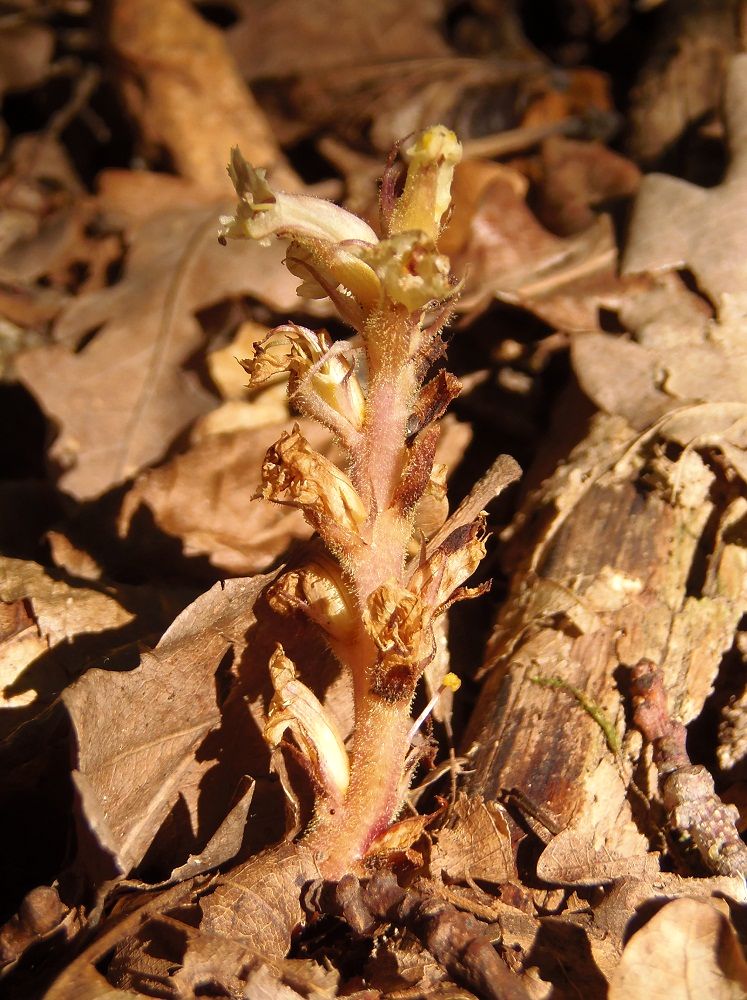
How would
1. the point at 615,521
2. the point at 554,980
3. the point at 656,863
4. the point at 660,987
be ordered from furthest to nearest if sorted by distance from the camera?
the point at 615,521 → the point at 656,863 → the point at 554,980 → the point at 660,987

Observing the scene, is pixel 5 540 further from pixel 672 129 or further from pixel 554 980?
pixel 672 129

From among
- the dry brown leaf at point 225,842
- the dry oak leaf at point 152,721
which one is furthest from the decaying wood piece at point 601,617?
the dry oak leaf at point 152,721

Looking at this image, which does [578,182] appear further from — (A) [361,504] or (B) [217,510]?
(A) [361,504]

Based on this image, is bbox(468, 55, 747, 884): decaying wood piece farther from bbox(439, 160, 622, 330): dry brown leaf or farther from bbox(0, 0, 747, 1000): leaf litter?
bbox(439, 160, 622, 330): dry brown leaf

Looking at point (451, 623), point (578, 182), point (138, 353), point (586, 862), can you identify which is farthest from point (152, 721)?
point (578, 182)

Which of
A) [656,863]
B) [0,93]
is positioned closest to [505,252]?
[656,863]

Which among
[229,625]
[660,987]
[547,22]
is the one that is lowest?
[660,987]
